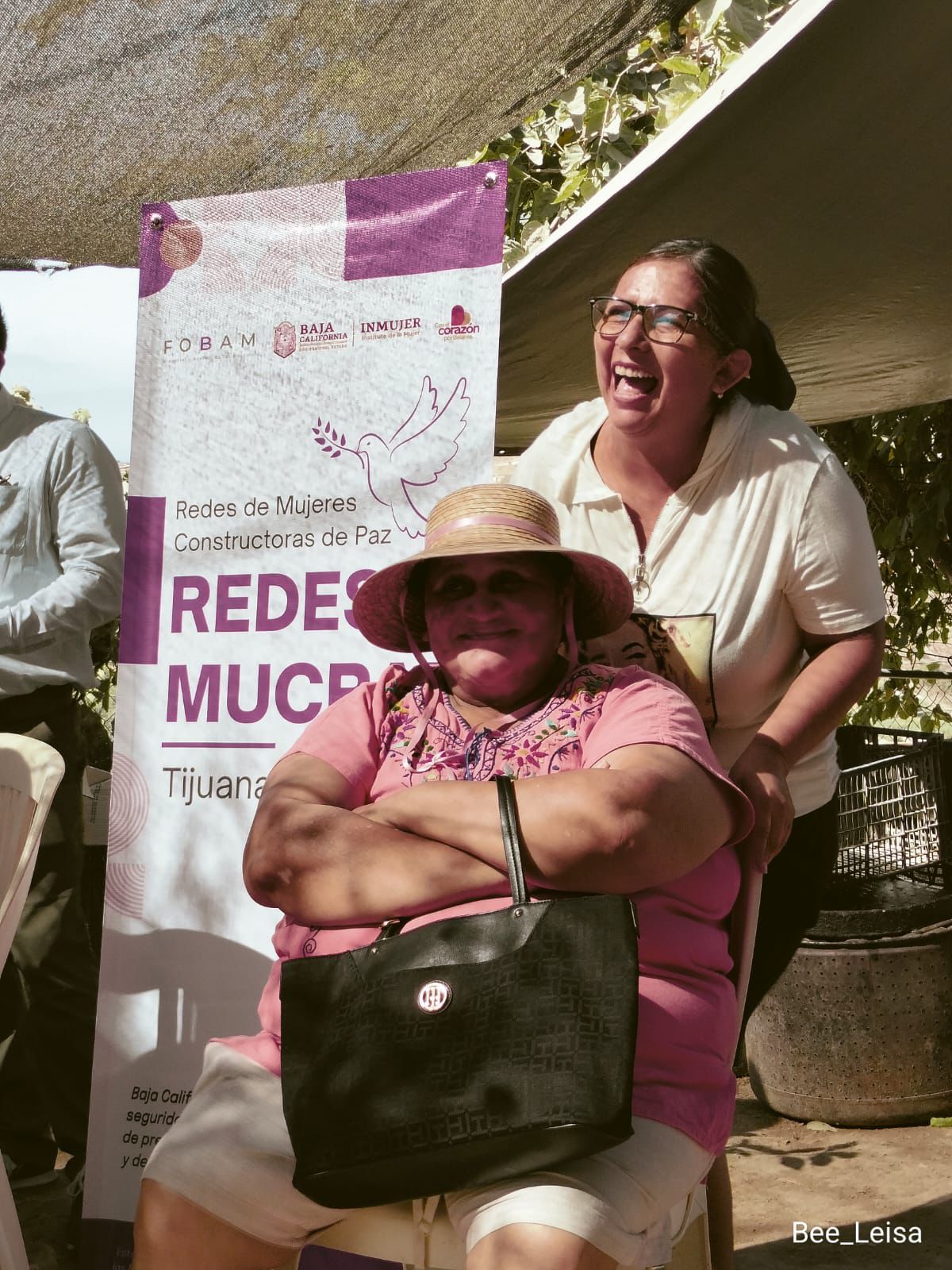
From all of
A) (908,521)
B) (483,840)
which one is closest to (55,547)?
(483,840)

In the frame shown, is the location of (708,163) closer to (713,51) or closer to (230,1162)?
(713,51)

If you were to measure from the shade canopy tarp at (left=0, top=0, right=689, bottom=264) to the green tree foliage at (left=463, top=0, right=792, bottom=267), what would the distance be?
392mm

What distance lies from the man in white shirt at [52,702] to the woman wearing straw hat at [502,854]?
146cm

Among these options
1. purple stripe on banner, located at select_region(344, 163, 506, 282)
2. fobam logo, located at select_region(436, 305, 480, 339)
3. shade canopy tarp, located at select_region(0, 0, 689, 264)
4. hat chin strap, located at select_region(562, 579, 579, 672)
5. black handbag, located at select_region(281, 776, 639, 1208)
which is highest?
shade canopy tarp, located at select_region(0, 0, 689, 264)

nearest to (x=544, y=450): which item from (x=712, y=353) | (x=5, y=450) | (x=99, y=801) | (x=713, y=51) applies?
(x=712, y=353)

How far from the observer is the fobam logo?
9.75 ft

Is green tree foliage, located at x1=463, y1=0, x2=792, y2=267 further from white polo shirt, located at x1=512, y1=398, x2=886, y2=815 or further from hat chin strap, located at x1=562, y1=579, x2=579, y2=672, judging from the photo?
hat chin strap, located at x1=562, y1=579, x2=579, y2=672

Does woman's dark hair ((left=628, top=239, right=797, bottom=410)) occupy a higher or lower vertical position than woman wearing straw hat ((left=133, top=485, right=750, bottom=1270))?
higher

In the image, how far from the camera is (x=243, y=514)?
316 centimetres

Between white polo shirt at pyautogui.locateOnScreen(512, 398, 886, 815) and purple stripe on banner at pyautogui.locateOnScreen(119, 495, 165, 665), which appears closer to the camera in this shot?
white polo shirt at pyautogui.locateOnScreen(512, 398, 886, 815)

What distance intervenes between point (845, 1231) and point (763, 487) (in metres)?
2.08

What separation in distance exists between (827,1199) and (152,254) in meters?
3.12

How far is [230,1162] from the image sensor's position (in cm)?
203

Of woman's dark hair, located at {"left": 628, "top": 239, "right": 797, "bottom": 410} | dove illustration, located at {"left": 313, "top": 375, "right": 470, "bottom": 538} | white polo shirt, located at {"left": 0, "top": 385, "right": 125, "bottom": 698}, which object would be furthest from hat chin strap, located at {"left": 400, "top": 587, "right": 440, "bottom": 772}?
white polo shirt, located at {"left": 0, "top": 385, "right": 125, "bottom": 698}
